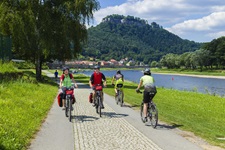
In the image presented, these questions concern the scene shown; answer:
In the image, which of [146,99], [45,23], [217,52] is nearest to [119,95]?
[146,99]

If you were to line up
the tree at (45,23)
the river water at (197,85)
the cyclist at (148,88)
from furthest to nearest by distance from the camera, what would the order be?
the river water at (197,85) → the tree at (45,23) → the cyclist at (148,88)

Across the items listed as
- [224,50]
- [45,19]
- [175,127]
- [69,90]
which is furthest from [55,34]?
[224,50]

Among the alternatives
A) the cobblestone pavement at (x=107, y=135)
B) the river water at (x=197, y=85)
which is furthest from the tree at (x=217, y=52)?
the cobblestone pavement at (x=107, y=135)

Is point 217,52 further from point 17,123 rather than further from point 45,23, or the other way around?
point 17,123

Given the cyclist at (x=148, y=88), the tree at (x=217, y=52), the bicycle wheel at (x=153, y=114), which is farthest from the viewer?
the tree at (x=217, y=52)

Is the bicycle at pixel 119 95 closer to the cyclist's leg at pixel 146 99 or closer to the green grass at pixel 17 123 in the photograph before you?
the green grass at pixel 17 123

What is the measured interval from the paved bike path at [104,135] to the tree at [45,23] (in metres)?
19.1

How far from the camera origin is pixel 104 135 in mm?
8578

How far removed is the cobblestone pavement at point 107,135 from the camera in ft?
24.2

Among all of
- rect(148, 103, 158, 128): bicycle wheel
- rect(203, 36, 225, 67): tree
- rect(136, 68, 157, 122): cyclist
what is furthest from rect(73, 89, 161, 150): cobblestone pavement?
rect(203, 36, 225, 67): tree

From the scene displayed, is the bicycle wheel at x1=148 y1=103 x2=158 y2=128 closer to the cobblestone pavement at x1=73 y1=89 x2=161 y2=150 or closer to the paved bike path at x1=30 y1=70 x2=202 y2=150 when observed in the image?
the paved bike path at x1=30 y1=70 x2=202 y2=150

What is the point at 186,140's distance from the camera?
8.20 m

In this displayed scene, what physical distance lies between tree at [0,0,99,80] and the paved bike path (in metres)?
19.1

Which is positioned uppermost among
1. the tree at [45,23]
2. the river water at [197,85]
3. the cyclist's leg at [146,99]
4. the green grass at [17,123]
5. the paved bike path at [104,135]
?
the tree at [45,23]
